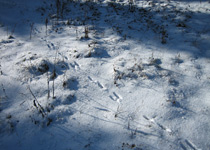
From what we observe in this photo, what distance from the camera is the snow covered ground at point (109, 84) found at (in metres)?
2.11

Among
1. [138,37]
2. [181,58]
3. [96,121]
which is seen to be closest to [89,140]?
[96,121]

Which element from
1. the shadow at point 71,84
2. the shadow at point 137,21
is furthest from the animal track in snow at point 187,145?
the shadow at point 137,21

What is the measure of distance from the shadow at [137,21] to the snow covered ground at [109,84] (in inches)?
1.5

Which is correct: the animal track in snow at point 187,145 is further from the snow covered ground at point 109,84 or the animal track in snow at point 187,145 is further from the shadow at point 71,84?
the shadow at point 71,84

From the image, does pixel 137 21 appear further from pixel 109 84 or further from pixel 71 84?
pixel 71 84

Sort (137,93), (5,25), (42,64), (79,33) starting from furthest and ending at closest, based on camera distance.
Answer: (5,25) → (79,33) → (42,64) → (137,93)

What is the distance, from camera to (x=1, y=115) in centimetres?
236

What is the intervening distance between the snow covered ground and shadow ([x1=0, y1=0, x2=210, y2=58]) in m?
0.04

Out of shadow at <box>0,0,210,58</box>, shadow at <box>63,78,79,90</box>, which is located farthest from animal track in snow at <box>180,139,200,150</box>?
shadow at <box>0,0,210,58</box>

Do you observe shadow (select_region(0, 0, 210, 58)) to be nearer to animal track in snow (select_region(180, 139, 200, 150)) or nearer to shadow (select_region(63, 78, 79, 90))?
shadow (select_region(63, 78, 79, 90))

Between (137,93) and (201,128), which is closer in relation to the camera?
(201,128)

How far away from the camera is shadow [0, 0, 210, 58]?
4223 millimetres

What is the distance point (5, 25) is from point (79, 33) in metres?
3.34

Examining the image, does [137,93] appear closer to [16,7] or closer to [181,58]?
[181,58]
